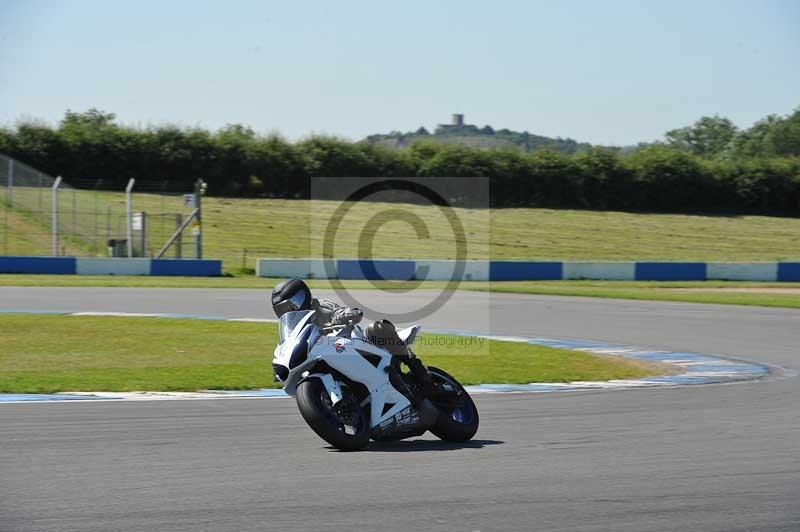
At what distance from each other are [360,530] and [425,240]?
34.7 m

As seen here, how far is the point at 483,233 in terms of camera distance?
43.2 metres

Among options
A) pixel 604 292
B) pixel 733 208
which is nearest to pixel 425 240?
pixel 604 292

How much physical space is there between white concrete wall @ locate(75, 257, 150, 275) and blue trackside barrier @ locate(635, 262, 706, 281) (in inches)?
621

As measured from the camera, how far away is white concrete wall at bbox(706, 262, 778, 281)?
35906 mm

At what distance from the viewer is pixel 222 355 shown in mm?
13961

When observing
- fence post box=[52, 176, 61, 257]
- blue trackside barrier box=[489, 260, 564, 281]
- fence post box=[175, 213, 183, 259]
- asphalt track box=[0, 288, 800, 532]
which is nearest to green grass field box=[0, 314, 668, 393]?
asphalt track box=[0, 288, 800, 532]

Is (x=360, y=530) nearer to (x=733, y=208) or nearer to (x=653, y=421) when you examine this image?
(x=653, y=421)

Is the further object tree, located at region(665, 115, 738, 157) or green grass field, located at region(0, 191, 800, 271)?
tree, located at region(665, 115, 738, 157)

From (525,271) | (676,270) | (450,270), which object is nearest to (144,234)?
(450,270)

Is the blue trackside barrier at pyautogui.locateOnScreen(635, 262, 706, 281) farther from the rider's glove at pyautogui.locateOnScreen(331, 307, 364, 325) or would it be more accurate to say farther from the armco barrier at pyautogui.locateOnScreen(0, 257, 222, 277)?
the rider's glove at pyautogui.locateOnScreen(331, 307, 364, 325)

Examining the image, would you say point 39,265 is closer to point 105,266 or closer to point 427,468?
point 105,266

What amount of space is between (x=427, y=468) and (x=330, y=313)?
1366 mm

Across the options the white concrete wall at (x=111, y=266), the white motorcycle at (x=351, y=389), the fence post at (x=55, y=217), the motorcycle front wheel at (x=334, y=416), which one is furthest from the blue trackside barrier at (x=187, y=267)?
the motorcycle front wheel at (x=334, y=416)

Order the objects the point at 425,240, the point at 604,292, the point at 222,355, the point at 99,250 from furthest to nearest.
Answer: the point at 425,240 → the point at 99,250 → the point at 604,292 → the point at 222,355
